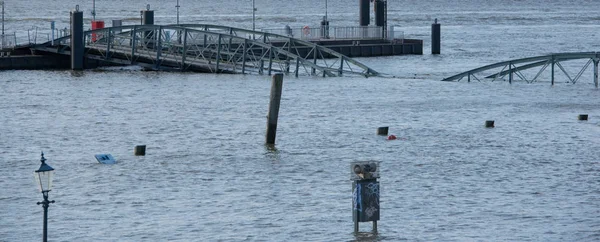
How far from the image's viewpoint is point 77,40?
67.4m

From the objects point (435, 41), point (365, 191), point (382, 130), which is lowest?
point (382, 130)

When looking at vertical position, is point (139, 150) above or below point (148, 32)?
below

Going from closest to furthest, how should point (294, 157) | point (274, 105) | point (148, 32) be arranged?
1. point (294, 157)
2. point (274, 105)
3. point (148, 32)

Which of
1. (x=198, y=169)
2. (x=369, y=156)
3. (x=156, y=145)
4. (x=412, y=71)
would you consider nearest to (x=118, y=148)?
(x=156, y=145)

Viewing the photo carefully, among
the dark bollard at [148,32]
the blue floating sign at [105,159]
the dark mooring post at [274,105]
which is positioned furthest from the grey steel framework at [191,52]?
the blue floating sign at [105,159]

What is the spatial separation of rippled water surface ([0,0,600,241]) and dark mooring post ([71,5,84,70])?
0.97 meters

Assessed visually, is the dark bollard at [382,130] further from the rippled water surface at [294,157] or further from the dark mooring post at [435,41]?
the dark mooring post at [435,41]

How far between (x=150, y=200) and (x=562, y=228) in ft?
31.9

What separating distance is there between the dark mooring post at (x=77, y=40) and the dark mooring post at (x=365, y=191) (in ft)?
143

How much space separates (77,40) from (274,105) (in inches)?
Result: 1226

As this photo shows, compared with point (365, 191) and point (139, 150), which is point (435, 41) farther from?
point (365, 191)

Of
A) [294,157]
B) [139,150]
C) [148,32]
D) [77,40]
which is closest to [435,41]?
[148,32]

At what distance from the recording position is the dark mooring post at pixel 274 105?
3792 cm

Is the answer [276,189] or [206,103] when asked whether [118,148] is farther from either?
[206,103]
